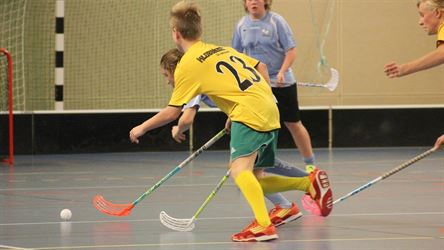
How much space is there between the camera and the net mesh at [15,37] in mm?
10062

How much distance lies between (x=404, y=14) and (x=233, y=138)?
6.78 m

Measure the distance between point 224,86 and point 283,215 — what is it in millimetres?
897

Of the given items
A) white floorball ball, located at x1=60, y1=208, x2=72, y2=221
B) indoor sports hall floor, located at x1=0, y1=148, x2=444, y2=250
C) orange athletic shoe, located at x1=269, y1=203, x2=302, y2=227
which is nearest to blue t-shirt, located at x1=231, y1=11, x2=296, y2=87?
indoor sports hall floor, located at x1=0, y1=148, x2=444, y2=250

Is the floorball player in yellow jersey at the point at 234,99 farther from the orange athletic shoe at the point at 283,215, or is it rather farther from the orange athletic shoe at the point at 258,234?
the orange athletic shoe at the point at 283,215

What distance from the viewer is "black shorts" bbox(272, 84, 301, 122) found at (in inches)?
270

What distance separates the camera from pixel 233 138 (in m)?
4.72

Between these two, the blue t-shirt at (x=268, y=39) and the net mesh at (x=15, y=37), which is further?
the net mesh at (x=15, y=37)

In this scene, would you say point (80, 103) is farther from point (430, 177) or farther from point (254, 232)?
point (254, 232)

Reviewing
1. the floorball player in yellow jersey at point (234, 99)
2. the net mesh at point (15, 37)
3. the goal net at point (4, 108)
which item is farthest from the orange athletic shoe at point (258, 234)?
the net mesh at point (15, 37)

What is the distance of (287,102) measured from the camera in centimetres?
688

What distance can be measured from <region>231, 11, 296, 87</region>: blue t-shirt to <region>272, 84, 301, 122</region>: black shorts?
78 mm

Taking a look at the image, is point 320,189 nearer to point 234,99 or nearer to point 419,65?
point 234,99

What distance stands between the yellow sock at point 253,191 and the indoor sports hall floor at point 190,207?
0.14 metres

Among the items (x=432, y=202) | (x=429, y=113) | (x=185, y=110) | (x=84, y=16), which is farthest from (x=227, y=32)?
(x=185, y=110)
